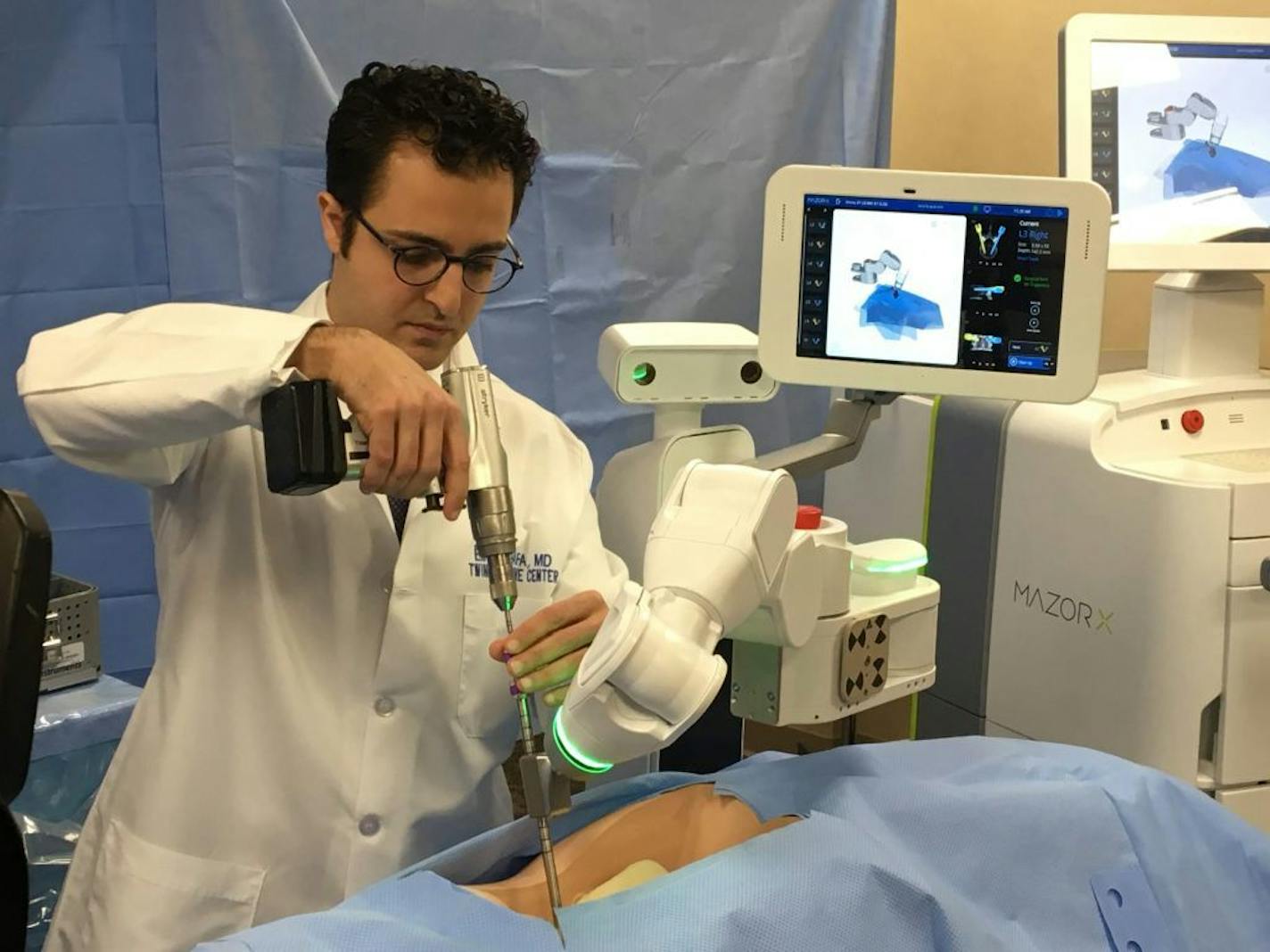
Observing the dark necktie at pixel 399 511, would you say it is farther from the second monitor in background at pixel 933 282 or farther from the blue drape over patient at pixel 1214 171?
the blue drape over patient at pixel 1214 171

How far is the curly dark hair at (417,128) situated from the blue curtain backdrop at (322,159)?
913 millimetres

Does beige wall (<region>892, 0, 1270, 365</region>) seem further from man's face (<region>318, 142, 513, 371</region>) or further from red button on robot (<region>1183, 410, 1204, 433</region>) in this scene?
man's face (<region>318, 142, 513, 371</region>)

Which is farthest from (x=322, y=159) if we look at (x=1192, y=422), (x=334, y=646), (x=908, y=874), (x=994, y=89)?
(x=908, y=874)

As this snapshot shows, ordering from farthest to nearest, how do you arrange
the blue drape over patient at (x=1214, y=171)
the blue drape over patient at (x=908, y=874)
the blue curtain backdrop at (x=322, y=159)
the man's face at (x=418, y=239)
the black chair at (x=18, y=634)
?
the blue curtain backdrop at (x=322, y=159), the blue drape over patient at (x=1214, y=171), the man's face at (x=418, y=239), the blue drape over patient at (x=908, y=874), the black chair at (x=18, y=634)

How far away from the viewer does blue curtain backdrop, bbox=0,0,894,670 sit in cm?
227

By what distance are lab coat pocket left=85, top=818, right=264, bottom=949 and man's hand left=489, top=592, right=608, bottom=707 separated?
0.39 meters

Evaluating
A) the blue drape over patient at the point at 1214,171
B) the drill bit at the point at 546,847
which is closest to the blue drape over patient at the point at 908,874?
the drill bit at the point at 546,847

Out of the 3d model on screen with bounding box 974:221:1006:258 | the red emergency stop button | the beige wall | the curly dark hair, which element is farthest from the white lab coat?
the beige wall

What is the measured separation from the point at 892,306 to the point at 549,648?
58 centimetres

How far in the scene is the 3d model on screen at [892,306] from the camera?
1543mm

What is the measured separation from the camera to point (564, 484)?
159cm

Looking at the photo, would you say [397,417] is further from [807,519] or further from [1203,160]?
[1203,160]

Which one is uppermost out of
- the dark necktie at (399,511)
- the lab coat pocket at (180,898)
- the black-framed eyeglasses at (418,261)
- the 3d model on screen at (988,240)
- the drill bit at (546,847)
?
the 3d model on screen at (988,240)

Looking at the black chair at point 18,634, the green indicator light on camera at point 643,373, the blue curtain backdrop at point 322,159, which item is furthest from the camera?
the blue curtain backdrop at point 322,159
